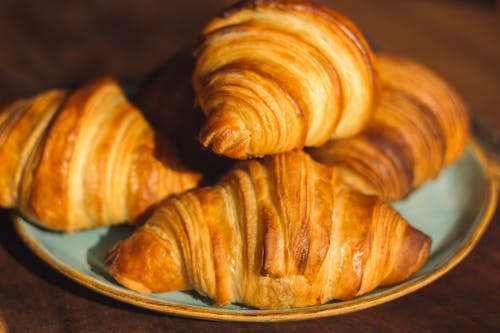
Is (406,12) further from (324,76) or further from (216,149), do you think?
(216,149)

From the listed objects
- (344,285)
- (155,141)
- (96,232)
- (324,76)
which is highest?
(324,76)

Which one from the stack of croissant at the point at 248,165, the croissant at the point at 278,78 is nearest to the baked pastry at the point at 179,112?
the stack of croissant at the point at 248,165

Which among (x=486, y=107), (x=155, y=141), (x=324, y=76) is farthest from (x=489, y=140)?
(x=155, y=141)

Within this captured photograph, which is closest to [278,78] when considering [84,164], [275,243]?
[275,243]

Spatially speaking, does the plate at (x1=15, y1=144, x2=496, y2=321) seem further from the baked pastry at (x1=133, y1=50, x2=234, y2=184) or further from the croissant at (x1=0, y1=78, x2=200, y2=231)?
the baked pastry at (x1=133, y1=50, x2=234, y2=184)

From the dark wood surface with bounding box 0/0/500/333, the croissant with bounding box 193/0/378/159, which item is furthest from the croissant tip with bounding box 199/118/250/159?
the dark wood surface with bounding box 0/0/500/333

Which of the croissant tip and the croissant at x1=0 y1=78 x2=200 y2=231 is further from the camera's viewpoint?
the croissant at x1=0 y1=78 x2=200 y2=231
